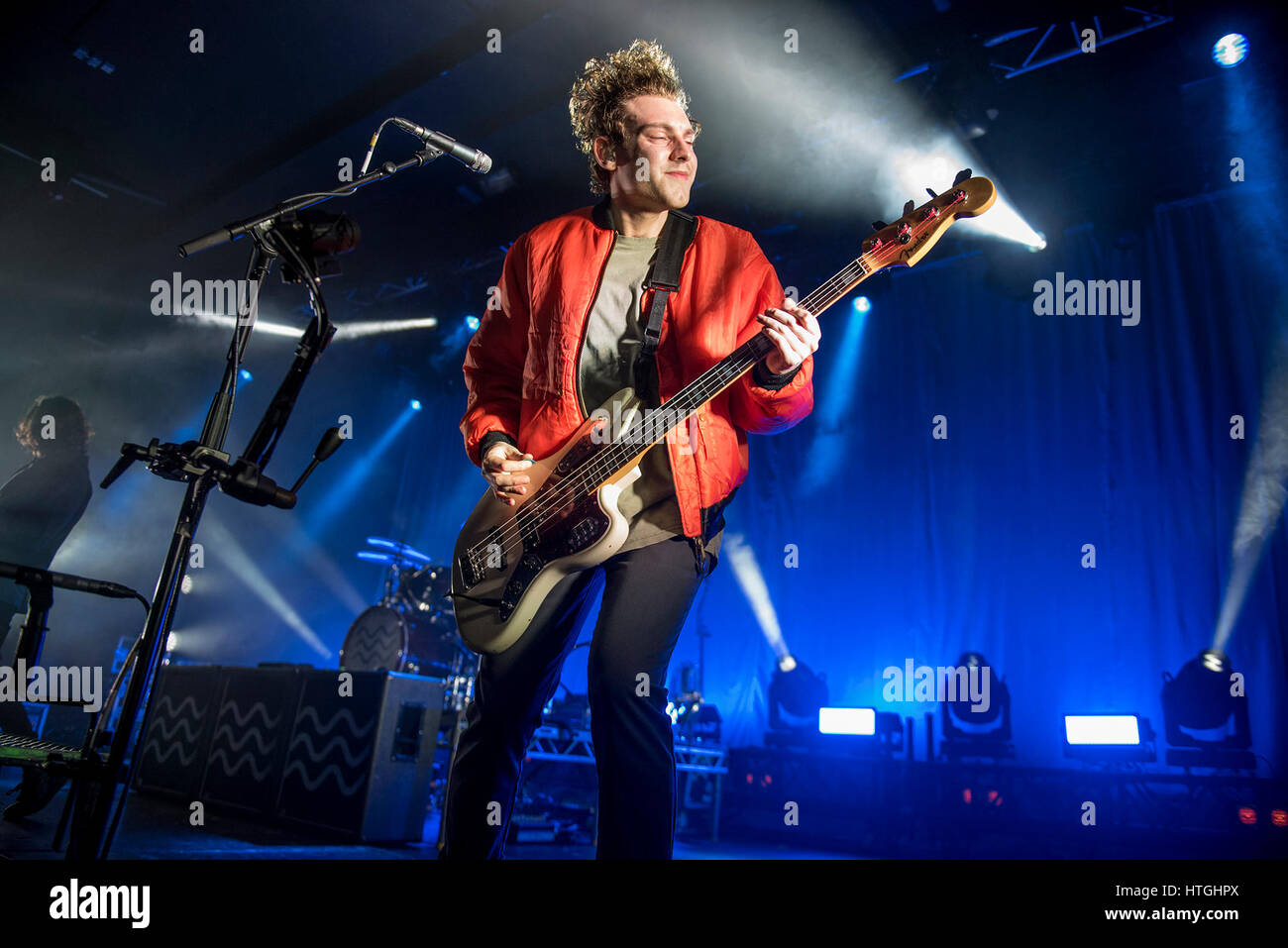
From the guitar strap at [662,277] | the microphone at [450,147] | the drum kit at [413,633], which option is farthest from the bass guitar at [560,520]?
the drum kit at [413,633]

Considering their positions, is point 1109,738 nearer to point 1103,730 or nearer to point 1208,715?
point 1103,730

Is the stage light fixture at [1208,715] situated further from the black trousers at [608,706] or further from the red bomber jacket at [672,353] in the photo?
the black trousers at [608,706]

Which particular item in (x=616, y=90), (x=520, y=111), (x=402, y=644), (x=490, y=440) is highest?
(x=520, y=111)

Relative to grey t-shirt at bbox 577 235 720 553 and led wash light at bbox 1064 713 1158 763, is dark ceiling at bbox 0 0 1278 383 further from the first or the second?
led wash light at bbox 1064 713 1158 763

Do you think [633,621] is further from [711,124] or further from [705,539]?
[711,124]

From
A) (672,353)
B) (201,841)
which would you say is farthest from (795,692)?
(672,353)

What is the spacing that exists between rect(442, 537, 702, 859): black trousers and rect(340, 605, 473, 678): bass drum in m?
5.15

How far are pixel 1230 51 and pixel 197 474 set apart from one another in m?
7.21

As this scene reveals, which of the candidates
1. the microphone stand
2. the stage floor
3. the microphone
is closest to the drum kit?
the stage floor

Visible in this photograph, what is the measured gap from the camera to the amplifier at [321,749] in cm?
397

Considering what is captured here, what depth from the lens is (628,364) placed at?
6.40 feet

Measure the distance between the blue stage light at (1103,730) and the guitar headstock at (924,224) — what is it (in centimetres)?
537

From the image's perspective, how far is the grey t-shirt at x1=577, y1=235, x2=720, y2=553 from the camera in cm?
177
